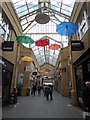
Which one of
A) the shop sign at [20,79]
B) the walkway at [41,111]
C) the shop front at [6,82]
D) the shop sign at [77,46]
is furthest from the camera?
the shop sign at [20,79]

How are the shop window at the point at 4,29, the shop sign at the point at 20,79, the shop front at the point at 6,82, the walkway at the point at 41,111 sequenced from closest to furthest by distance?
the walkway at the point at 41,111, the shop window at the point at 4,29, the shop front at the point at 6,82, the shop sign at the point at 20,79

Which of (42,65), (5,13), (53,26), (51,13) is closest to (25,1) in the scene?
(51,13)

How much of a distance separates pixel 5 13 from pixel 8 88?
19.6 feet

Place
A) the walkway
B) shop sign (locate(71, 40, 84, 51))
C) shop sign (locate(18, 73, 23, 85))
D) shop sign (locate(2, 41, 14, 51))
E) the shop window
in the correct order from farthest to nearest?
shop sign (locate(18, 73, 23, 85)) → the shop window → shop sign (locate(2, 41, 14, 51)) → shop sign (locate(71, 40, 84, 51)) → the walkway

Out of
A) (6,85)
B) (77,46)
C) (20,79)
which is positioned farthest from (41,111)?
(20,79)

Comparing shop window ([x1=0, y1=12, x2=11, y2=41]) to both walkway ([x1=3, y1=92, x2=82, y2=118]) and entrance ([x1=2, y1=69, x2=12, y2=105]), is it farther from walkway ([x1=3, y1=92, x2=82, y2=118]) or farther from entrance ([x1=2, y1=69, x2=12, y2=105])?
walkway ([x1=3, y1=92, x2=82, y2=118])

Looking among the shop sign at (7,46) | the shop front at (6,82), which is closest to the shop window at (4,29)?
the shop sign at (7,46)

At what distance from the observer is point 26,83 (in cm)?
1733

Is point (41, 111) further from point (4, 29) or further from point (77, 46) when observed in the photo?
point (4, 29)

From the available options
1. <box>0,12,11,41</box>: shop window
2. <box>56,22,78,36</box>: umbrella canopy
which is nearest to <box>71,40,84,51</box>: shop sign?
<box>56,22,78,36</box>: umbrella canopy

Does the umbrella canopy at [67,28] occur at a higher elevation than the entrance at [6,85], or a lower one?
higher

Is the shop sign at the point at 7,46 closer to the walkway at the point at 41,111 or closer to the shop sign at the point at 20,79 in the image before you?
the walkway at the point at 41,111

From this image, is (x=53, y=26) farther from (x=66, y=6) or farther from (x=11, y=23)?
(x=11, y=23)

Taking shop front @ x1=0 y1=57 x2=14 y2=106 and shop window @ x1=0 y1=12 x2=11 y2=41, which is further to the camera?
shop front @ x1=0 y1=57 x2=14 y2=106
